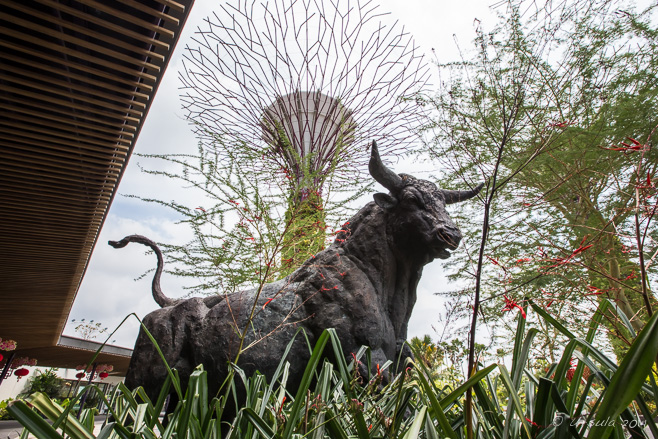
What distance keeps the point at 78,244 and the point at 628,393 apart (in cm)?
444

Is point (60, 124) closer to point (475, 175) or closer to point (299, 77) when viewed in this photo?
point (299, 77)

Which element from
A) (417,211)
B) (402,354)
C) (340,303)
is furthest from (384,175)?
(402,354)

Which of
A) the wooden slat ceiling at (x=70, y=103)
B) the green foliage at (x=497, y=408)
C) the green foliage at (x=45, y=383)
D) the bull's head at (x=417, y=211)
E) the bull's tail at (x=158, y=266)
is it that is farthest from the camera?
the green foliage at (x=45, y=383)

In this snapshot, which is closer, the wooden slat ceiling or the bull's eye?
the wooden slat ceiling

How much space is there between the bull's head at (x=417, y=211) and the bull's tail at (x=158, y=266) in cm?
170

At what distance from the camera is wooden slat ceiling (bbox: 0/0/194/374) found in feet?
5.41

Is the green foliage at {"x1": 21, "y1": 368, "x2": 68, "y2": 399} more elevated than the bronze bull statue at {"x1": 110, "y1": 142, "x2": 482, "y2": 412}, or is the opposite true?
the bronze bull statue at {"x1": 110, "y1": 142, "x2": 482, "y2": 412}

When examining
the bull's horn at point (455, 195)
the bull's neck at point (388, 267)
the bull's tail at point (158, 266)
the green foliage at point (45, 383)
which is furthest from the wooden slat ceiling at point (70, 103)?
the green foliage at point (45, 383)

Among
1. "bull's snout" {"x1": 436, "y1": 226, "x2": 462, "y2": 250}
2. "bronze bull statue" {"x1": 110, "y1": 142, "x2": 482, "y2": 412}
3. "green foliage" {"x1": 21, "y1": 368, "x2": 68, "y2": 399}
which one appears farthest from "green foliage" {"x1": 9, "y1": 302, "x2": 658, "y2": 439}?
"green foliage" {"x1": 21, "y1": 368, "x2": 68, "y2": 399}

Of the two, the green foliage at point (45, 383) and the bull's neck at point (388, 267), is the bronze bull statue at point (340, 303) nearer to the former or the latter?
the bull's neck at point (388, 267)

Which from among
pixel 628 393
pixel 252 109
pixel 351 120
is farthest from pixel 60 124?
pixel 628 393

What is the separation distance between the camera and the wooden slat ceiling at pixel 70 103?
165cm

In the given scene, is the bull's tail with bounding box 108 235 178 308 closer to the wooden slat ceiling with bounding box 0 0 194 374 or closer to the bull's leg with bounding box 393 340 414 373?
the wooden slat ceiling with bounding box 0 0 194 374

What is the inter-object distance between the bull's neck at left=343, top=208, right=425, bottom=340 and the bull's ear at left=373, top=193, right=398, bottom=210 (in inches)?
2.4
